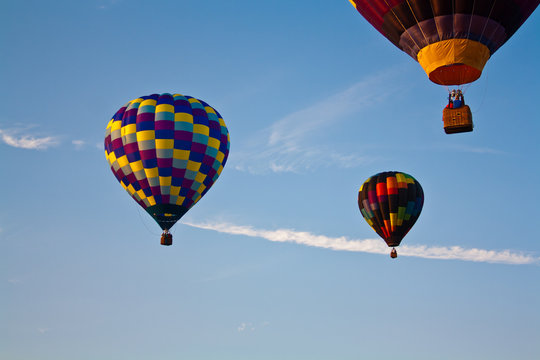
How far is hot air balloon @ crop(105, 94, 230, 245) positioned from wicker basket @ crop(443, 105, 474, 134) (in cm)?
1185

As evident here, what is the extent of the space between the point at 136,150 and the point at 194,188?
281 cm

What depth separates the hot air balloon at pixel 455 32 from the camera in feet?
77.5

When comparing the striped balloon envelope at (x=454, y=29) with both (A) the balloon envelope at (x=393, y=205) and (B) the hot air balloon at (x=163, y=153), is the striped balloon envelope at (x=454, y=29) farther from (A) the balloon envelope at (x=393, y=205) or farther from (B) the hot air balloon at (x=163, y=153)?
(A) the balloon envelope at (x=393, y=205)

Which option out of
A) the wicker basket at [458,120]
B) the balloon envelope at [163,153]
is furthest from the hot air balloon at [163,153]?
the wicker basket at [458,120]

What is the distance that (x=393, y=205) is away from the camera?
36.7m

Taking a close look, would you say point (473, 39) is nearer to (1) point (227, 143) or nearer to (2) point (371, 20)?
(2) point (371, 20)

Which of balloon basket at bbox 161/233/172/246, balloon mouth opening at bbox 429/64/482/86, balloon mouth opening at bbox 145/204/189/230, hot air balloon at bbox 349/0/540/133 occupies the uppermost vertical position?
hot air balloon at bbox 349/0/540/133

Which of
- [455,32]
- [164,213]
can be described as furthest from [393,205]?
[455,32]

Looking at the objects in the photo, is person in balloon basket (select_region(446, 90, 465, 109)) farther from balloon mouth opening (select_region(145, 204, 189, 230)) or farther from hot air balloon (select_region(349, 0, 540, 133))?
balloon mouth opening (select_region(145, 204, 189, 230))

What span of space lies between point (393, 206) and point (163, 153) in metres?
11.5

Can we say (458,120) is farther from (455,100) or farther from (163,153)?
(163,153)

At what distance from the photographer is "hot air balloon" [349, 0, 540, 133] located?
23.6 m

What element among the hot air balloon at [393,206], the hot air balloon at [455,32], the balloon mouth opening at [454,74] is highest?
the hot air balloon at [455,32]

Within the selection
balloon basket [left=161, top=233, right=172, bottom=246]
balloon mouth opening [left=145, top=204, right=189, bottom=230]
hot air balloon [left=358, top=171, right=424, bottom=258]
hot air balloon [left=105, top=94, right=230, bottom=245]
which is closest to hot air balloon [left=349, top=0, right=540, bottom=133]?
hot air balloon [left=105, top=94, right=230, bottom=245]
